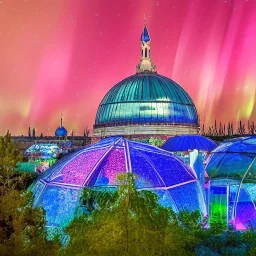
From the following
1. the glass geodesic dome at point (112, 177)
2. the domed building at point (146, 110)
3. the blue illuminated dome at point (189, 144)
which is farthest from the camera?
the domed building at point (146, 110)

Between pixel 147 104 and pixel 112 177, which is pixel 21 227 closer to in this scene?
pixel 112 177

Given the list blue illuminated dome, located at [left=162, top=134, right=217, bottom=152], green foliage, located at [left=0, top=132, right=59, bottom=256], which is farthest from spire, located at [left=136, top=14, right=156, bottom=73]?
green foliage, located at [left=0, top=132, right=59, bottom=256]

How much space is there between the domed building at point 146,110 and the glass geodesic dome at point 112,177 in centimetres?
4588

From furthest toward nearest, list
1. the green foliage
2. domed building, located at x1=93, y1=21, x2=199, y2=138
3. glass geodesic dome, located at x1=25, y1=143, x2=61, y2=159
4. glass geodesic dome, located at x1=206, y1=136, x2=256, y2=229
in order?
glass geodesic dome, located at x1=25, y1=143, x2=61, y2=159, domed building, located at x1=93, y1=21, x2=199, y2=138, glass geodesic dome, located at x1=206, y1=136, x2=256, y2=229, the green foliage

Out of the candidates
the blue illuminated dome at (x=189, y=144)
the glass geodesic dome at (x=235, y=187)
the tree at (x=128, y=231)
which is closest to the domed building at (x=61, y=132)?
the blue illuminated dome at (x=189, y=144)

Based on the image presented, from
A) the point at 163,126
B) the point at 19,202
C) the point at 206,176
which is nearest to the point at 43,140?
the point at 163,126

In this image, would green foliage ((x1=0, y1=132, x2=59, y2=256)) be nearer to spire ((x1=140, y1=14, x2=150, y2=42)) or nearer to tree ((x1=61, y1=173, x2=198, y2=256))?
tree ((x1=61, y1=173, x2=198, y2=256))

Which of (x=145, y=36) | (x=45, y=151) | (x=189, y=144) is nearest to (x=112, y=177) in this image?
(x=189, y=144)

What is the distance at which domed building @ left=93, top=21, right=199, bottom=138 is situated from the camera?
2598 inches

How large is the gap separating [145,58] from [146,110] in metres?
17.7

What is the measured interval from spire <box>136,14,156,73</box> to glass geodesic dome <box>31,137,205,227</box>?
197 feet

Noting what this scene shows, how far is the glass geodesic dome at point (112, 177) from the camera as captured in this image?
1673cm

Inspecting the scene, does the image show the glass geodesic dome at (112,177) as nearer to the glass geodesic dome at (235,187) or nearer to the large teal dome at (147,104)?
the glass geodesic dome at (235,187)

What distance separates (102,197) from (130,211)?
1.81m
